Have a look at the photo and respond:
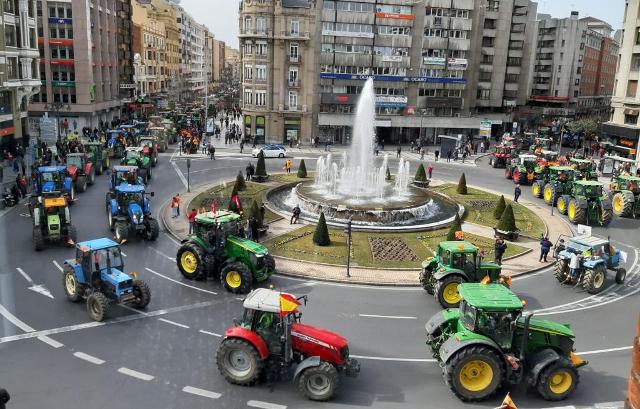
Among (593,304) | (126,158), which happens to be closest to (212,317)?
(593,304)

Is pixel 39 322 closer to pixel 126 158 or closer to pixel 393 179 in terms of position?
pixel 126 158

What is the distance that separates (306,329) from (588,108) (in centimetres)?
11328

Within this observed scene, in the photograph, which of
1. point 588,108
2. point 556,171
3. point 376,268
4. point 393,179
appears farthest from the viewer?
point 588,108

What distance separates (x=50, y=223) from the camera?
84.2ft

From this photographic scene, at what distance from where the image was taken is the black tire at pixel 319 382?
13820 millimetres

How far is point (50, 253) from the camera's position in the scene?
25344 mm

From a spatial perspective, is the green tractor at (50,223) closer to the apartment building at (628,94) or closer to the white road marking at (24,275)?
the white road marking at (24,275)

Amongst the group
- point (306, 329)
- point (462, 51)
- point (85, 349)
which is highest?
point (462, 51)

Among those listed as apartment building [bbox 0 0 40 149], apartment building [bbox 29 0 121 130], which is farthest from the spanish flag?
apartment building [bbox 29 0 121 130]

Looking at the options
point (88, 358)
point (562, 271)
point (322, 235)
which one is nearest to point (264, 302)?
point (88, 358)

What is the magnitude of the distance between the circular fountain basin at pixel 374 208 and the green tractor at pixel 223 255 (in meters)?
9.29

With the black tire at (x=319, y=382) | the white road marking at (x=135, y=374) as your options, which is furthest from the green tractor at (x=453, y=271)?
the white road marking at (x=135, y=374)

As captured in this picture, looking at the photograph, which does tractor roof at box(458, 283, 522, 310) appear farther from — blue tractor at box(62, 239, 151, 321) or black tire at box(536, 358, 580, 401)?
blue tractor at box(62, 239, 151, 321)

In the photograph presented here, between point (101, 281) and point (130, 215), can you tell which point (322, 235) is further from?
point (101, 281)
